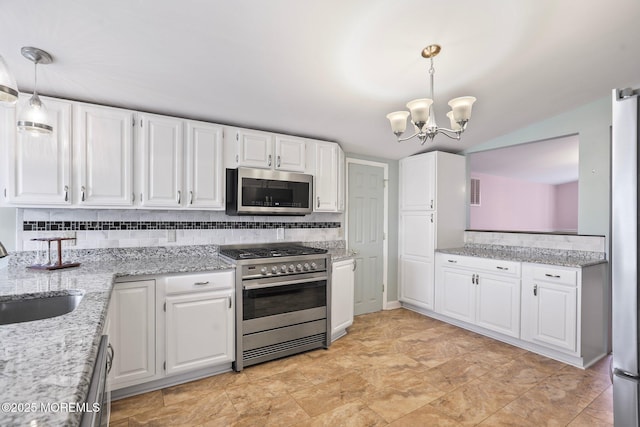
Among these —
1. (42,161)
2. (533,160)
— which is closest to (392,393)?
(42,161)

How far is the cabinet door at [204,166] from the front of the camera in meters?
2.70

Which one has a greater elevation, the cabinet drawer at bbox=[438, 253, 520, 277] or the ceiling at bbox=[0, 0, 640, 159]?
the ceiling at bbox=[0, 0, 640, 159]

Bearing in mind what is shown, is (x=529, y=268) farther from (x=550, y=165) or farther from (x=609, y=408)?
(x=550, y=165)

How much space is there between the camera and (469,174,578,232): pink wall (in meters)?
5.94

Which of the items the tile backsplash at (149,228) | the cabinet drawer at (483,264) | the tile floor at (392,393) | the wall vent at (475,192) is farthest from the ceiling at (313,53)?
the wall vent at (475,192)

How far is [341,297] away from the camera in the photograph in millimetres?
3219

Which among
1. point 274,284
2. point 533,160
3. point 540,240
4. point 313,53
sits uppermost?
point 313,53

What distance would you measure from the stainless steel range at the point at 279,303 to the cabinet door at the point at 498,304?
169 cm

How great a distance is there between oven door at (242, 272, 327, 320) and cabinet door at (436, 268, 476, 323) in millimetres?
1624

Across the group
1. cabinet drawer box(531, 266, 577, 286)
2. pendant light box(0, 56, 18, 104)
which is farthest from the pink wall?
pendant light box(0, 56, 18, 104)

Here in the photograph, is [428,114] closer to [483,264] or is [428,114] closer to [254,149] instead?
[254,149]

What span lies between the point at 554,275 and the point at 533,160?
292 cm

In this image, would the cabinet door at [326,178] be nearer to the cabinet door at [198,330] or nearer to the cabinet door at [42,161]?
the cabinet door at [198,330]

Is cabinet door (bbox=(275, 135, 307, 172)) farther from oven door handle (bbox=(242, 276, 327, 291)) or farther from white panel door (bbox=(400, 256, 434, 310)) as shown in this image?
white panel door (bbox=(400, 256, 434, 310))
